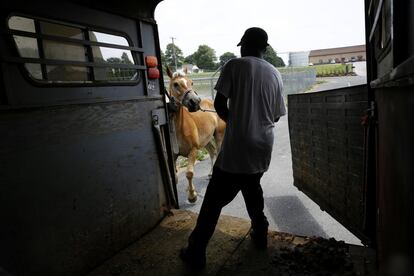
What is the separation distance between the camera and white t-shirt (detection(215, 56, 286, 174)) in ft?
7.96

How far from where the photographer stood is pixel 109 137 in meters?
2.85

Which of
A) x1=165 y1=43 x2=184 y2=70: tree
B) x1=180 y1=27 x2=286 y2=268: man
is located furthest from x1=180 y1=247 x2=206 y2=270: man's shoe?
x1=165 y1=43 x2=184 y2=70: tree

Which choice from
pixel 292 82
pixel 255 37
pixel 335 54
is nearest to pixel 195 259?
pixel 255 37

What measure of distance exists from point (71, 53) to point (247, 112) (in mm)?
1574

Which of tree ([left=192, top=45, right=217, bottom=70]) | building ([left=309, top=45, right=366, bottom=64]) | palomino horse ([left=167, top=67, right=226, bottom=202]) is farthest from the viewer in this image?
building ([left=309, top=45, right=366, bottom=64])

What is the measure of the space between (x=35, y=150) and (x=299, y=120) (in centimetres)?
304

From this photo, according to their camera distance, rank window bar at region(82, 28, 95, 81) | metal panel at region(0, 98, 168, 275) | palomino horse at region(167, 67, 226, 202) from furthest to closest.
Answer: palomino horse at region(167, 67, 226, 202), window bar at region(82, 28, 95, 81), metal panel at region(0, 98, 168, 275)

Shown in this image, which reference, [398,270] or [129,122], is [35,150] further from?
[398,270]

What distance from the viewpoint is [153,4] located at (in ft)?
11.4

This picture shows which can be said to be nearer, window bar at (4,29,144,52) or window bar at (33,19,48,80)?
window bar at (4,29,144,52)

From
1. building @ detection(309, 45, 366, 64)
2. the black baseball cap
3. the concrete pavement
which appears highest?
building @ detection(309, 45, 366, 64)

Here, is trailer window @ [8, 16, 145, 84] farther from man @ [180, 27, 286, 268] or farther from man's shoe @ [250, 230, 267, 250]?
man's shoe @ [250, 230, 267, 250]

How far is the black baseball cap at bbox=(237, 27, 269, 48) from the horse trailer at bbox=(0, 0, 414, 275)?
808mm

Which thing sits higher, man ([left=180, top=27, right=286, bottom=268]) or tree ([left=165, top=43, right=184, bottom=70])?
tree ([left=165, top=43, right=184, bottom=70])
